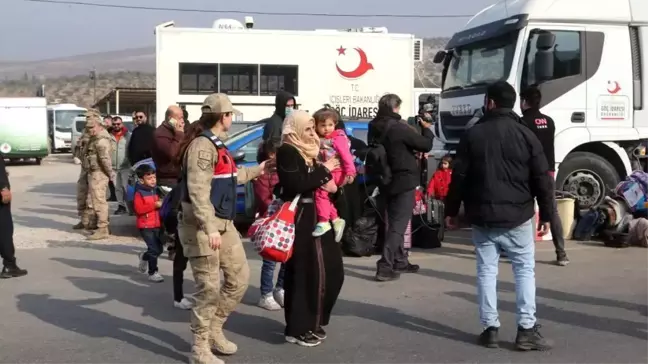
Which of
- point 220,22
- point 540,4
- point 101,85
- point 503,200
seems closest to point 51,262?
point 503,200

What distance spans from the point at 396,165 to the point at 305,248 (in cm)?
224

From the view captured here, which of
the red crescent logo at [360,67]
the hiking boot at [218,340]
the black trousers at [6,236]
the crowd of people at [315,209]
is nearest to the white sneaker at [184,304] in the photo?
the crowd of people at [315,209]

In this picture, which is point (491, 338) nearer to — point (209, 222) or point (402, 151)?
point (209, 222)

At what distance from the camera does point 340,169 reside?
6449 millimetres

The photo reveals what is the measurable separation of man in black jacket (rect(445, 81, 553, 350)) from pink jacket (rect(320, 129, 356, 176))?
44.0 inches

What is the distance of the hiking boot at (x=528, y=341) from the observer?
216 inches

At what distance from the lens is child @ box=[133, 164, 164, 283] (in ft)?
26.5

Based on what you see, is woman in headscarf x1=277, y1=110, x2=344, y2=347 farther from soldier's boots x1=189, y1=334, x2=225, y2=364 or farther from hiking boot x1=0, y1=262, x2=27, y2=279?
hiking boot x1=0, y1=262, x2=27, y2=279

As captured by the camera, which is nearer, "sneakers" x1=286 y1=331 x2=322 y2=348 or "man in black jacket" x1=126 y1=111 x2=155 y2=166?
"sneakers" x1=286 y1=331 x2=322 y2=348

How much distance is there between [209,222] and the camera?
4.96 m

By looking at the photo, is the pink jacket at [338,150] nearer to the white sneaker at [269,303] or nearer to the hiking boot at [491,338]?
the white sneaker at [269,303]

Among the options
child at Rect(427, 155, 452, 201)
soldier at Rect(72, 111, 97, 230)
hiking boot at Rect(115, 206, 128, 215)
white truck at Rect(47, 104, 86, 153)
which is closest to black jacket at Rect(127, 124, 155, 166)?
soldier at Rect(72, 111, 97, 230)

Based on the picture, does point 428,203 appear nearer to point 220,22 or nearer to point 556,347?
point 556,347

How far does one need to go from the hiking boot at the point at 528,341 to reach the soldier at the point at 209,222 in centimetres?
201
